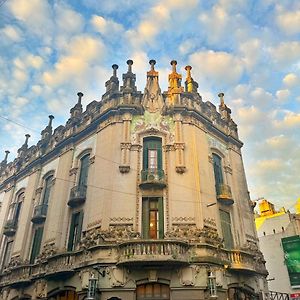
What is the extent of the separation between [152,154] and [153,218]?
389 centimetres

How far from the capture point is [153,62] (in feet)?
70.8

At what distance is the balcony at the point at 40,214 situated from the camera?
21611mm

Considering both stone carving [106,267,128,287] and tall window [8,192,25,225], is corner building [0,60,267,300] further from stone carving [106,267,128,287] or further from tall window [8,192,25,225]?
tall window [8,192,25,225]

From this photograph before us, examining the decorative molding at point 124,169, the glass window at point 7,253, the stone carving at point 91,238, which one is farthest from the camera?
the glass window at point 7,253

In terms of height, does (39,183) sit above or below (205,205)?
above

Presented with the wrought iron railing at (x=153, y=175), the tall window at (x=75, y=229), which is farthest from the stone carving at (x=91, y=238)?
the wrought iron railing at (x=153, y=175)

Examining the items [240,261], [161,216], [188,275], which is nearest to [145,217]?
[161,216]

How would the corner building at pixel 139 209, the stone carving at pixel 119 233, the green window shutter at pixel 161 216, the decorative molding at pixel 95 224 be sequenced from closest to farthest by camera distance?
the corner building at pixel 139 209, the stone carving at pixel 119 233, the green window shutter at pixel 161 216, the decorative molding at pixel 95 224

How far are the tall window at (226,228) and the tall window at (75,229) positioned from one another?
830 centimetres

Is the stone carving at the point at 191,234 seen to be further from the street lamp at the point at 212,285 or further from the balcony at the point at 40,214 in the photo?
the balcony at the point at 40,214

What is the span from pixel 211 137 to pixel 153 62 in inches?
250

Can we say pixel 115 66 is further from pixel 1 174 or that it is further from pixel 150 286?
pixel 1 174

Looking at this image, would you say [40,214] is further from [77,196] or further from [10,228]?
[77,196]

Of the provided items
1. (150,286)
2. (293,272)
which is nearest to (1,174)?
(150,286)
